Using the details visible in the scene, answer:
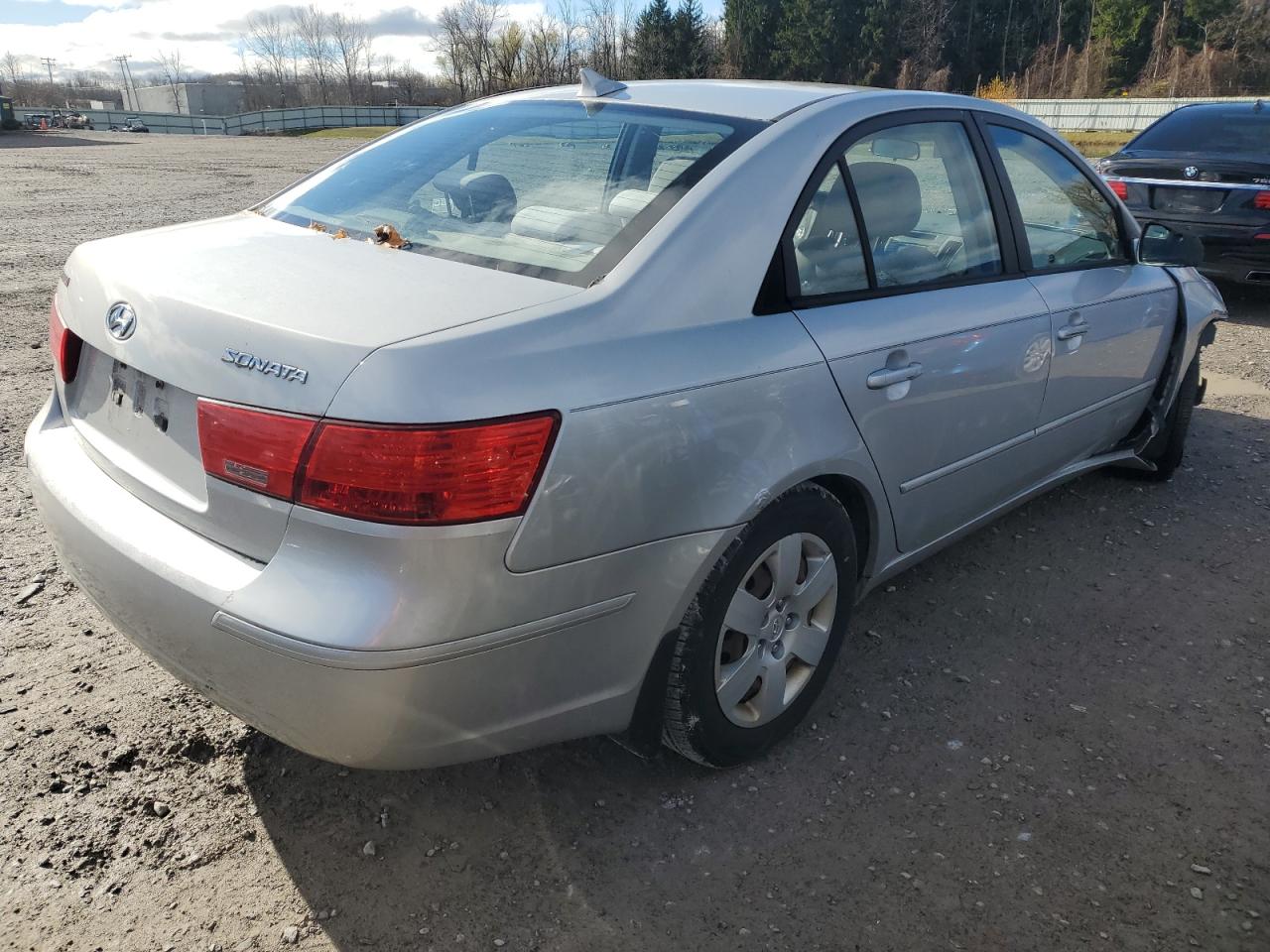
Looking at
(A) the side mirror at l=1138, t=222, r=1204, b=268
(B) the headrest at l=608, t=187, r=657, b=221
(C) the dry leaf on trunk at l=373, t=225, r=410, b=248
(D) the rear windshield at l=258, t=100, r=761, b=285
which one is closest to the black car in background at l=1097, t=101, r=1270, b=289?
(A) the side mirror at l=1138, t=222, r=1204, b=268

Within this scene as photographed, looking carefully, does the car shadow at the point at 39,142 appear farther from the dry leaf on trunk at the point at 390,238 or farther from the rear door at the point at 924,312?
the rear door at the point at 924,312

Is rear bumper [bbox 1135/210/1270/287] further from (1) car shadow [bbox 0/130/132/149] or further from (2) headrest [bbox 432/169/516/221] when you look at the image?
(1) car shadow [bbox 0/130/132/149]

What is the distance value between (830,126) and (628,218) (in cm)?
71

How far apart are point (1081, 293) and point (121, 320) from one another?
120 inches

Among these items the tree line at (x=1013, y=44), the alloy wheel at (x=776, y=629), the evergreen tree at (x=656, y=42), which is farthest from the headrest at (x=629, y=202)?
the evergreen tree at (x=656, y=42)

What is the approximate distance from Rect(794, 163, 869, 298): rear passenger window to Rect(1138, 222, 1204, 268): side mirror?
6.32ft

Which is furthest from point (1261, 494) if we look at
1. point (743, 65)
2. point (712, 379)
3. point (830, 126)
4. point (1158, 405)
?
point (743, 65)

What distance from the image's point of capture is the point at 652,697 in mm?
2260

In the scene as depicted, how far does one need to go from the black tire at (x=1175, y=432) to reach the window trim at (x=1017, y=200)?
91cm

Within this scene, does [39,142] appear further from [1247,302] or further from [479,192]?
[479,192]

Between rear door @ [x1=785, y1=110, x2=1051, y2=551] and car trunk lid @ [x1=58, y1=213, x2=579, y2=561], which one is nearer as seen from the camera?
car trunk lid @ [x1=58, y1=213, x2=579, y2=561]

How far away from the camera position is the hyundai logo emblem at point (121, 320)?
212 centimetres

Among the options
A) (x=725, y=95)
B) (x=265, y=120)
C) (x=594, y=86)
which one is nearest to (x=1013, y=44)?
(x=265, y=120)

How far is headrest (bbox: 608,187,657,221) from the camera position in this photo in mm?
2303
